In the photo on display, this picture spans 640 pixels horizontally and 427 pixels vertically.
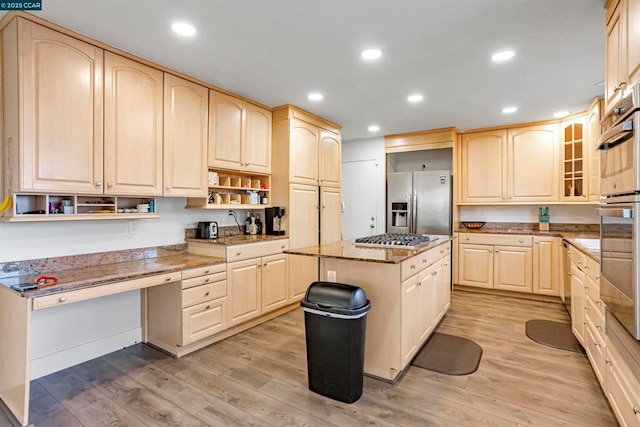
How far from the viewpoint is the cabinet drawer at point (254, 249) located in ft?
10.4

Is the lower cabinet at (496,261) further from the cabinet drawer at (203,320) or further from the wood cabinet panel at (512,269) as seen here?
the cabinet drawer at (203,320)

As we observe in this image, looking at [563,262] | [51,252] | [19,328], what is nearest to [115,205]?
[51,252]

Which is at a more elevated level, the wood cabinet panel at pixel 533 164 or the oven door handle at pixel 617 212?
the wood cabinet panel at pixel 533 164

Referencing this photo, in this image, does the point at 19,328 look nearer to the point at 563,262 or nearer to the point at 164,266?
the point at 164,266

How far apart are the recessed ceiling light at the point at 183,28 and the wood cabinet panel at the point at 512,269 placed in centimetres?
458

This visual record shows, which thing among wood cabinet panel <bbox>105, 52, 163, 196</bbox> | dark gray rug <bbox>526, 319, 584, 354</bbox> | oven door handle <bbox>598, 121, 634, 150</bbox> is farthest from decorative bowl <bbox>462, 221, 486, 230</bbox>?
wood cabinet panel <bbox>105, 52, 163, 196</bbox>

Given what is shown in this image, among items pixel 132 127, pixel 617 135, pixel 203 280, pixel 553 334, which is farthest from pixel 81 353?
pixel 553 334

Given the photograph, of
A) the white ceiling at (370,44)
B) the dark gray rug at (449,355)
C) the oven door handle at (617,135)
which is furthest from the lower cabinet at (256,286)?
the oven door handle at (617,135)

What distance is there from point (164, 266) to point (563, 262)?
4.63m

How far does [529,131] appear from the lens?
466cm

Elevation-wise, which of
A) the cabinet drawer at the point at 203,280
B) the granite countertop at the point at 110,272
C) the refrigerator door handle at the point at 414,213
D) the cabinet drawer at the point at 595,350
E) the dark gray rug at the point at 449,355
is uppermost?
the refrigerator door handle at the point at 414,213

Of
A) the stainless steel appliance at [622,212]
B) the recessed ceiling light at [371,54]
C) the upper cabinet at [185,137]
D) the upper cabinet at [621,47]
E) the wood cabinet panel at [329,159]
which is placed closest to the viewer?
the stainless steel appliance at [622,212]

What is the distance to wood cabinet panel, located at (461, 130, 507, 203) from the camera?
191 inches

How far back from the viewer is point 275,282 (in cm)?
372
